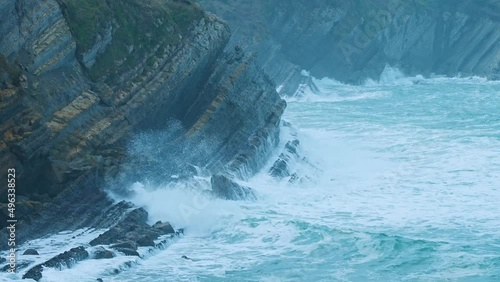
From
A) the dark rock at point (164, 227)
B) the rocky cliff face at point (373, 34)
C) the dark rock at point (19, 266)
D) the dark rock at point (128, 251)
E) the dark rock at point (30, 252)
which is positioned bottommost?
the dark rock at point (19, 266)

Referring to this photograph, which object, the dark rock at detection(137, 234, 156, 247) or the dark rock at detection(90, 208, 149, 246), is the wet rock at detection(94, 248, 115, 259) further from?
the dark rock at detection(137, 234, 156, 247)

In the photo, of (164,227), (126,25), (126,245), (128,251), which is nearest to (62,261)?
(128,251)

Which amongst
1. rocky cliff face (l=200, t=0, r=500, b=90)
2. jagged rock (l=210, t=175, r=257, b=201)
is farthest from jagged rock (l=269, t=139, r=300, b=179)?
rocky cliff face (l=200, t=0, r=500, b=90)

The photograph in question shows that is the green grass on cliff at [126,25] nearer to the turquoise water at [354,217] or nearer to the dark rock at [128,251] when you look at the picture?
the turquoise water at [354,217]

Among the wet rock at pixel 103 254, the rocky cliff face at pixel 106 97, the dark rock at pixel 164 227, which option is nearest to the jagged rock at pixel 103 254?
the wet rock at pixel 103 254

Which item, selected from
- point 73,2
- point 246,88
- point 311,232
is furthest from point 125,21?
point 311,232

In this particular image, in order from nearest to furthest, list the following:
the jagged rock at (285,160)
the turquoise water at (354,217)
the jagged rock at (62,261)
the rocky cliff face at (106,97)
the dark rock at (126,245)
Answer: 1. the jagged rock at (62,261)
2. the turquoise water at (354,217)
3. the dark rock at (126,245)
4. the rocky cliff face at (106,97)
5. the jagged rock at (285,160)
